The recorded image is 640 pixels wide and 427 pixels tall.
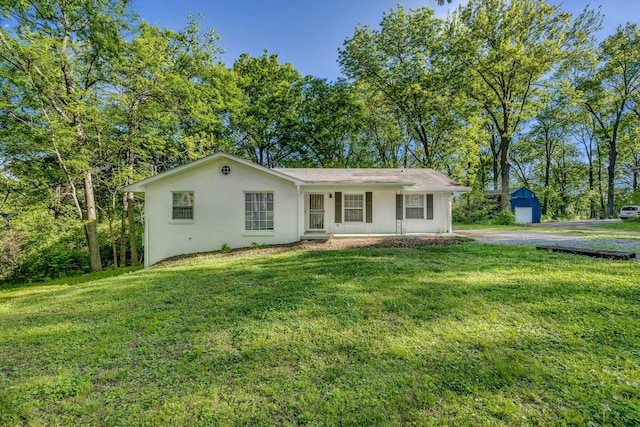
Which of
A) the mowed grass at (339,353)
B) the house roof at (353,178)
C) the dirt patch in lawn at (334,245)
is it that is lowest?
the mowed grass at (339,353)

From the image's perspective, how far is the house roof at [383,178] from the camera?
37.3 feet

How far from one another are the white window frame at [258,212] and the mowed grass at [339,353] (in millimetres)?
5492

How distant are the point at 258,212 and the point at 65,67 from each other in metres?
10.9

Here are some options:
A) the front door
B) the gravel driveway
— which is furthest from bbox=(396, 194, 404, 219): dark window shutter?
the front door

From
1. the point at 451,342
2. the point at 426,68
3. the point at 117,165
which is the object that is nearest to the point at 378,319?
the point at 451,342

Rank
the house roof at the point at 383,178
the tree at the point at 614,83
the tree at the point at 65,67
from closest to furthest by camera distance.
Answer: the tree at the point at 65,67
the house roof at the point at 383,178
the tree at the point at 614,83

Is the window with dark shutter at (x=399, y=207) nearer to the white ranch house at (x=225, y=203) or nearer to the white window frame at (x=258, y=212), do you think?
the white ranch house at (x=225, y=203)

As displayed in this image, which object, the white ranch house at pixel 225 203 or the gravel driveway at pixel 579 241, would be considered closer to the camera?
the gravel driveway at pixel 579 241

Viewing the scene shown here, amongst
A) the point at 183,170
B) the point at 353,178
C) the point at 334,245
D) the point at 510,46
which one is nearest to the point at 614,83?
the point at 510,46

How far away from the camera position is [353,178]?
1258cm

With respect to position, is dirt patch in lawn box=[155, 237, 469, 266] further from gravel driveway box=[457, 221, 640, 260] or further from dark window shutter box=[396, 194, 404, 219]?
dark window shutter box=[396, 194, 404, 219]

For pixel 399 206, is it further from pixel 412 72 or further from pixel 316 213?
pixel 412 72

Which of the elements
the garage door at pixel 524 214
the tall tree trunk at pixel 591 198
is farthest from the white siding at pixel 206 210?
the tall tree trunk at pixel 591 198

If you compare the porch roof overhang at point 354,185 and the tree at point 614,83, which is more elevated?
the tree at point 614,83
